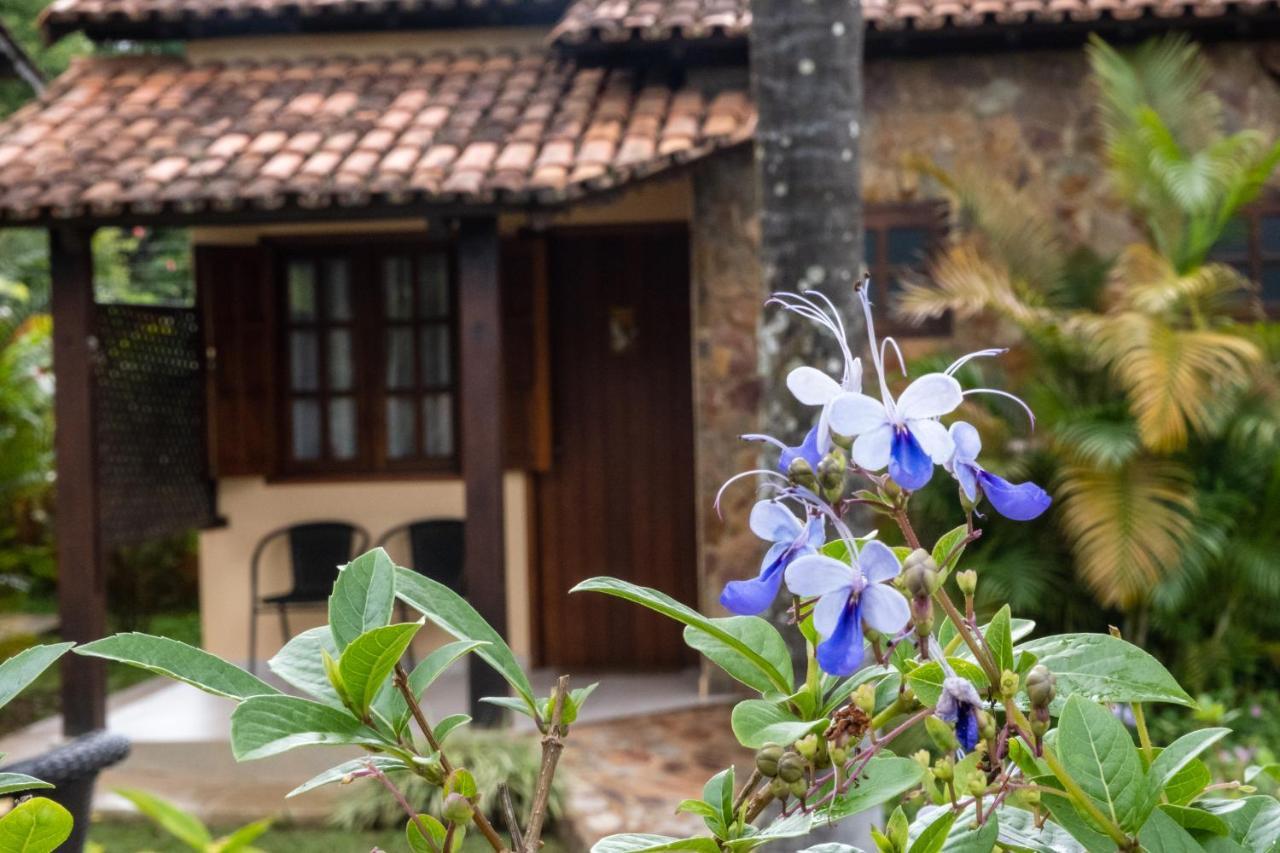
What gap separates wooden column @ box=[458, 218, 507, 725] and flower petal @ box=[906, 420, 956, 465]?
5.43 meters

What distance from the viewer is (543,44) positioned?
25.9 ft

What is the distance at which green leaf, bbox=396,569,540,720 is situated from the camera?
37.0 inches

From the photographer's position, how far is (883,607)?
83 cm

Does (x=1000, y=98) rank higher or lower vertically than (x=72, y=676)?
higher

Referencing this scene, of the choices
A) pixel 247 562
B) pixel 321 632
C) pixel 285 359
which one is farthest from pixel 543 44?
pixel 321 632

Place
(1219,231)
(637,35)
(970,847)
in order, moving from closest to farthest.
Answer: (970,847)
(1219,231)
(637,35)

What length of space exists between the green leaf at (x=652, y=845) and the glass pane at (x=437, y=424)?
23.5 ft

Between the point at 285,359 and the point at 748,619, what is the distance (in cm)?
742

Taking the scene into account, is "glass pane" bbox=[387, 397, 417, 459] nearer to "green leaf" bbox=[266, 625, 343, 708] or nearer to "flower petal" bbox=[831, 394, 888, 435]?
"green leaf" bbox=[266, 625, 343, 708]

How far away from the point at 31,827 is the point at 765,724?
1.54 ft

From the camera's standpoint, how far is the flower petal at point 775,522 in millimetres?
→ 976

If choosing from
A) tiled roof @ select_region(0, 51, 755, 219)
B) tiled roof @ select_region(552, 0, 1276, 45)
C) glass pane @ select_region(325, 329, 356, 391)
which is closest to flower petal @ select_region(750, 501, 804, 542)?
tiled roof @ select_region(0, 51, 755, 219)

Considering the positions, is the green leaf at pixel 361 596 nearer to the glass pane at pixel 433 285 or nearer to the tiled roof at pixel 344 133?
the tiled roof at pixel 344 133

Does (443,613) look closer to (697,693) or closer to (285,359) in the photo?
(697,693)
